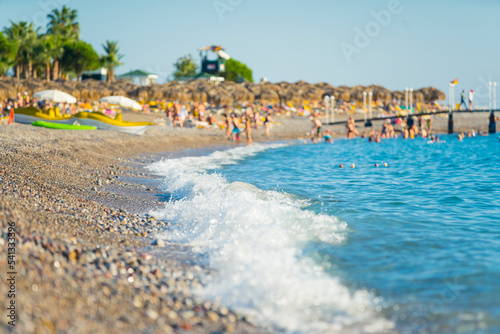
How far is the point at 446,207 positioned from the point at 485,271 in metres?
3.87

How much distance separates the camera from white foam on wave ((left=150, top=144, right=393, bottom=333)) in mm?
3664

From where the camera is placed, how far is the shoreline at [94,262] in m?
3.12

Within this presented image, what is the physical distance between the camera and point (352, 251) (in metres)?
5.32

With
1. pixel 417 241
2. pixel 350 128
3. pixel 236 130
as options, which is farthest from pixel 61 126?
pixel 350 128

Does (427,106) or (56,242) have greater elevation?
(427,106)

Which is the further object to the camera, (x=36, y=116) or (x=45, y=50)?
(x=45, y=50)

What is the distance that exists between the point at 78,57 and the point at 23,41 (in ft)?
21.9

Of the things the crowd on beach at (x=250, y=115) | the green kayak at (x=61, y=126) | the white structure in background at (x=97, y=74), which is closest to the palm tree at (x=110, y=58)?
the white structure in background at (x=97, y=74)

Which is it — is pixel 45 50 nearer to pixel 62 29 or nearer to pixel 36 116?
pixel 62 29

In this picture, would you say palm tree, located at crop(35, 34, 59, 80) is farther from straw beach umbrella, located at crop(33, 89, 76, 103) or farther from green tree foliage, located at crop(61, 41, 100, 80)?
straw beach umbrella, located at crop(33, 89, 76, 103)

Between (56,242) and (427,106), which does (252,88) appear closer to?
(427,106)

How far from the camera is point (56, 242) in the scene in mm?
4355

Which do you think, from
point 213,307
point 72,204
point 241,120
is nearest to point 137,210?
point 72,204

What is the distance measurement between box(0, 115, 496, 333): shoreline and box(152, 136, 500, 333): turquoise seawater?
0.39 meters
